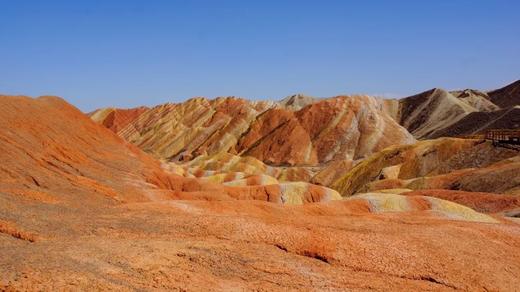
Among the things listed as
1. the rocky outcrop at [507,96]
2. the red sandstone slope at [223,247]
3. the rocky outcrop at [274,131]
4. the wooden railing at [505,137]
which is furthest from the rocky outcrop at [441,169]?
the rocky outcrop at [507,96]

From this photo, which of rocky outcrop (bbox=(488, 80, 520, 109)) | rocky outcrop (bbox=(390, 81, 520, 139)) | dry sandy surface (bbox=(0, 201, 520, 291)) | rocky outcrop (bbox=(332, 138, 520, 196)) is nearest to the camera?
dry sandy surface (bbox=(0, 201, 520, 291))

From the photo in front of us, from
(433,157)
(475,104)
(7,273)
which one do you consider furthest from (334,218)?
(475,104)

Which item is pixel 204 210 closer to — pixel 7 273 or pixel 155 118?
pixel 7 273

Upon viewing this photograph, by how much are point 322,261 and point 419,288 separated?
12.1 ft

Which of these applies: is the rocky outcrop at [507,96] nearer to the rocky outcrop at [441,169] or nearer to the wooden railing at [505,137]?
the wooden railing at [505,137]

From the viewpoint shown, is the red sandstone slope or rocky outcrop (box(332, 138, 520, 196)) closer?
the red sandstone slope

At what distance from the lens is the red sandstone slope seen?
15.8 meters

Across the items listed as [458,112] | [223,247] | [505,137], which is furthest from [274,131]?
[223,247]

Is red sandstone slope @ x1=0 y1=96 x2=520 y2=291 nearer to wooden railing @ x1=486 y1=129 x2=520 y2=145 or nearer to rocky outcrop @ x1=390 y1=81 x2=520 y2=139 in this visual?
wooden railing @ x1=486 y1=129 x2=520 y2=145

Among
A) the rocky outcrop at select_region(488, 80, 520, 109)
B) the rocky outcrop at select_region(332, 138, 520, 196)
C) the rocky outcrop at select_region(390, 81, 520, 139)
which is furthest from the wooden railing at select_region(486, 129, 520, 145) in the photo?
the rocky outcrop at select_region(488, 80, 520, 109)

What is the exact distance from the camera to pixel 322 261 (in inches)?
787

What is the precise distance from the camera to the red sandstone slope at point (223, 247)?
1584 cm

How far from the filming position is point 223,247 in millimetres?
19750

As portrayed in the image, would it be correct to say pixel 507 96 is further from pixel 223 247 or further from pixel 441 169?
pixel 223 247
